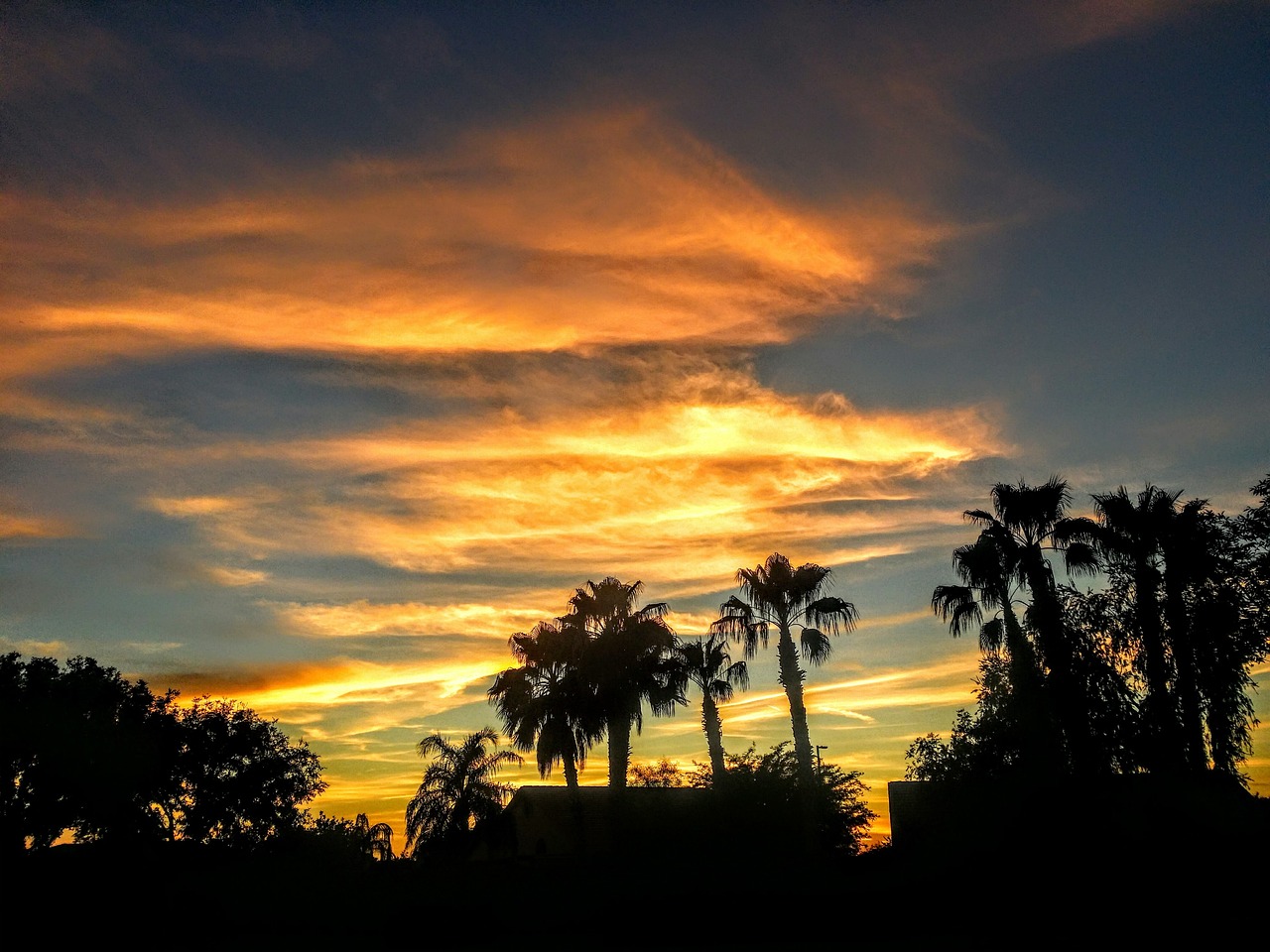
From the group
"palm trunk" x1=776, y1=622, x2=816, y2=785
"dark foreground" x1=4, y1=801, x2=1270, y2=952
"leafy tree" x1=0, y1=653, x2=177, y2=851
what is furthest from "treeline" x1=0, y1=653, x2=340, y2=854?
"palm trunk" x1=776, y1=622, x2=816, y2=785

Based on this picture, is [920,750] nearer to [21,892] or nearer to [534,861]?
[534,861]

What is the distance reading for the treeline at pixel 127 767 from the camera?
39500mm

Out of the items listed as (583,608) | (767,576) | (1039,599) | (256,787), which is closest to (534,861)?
(583,608)

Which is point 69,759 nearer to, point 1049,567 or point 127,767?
point 127,767

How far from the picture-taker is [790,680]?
38188 mm

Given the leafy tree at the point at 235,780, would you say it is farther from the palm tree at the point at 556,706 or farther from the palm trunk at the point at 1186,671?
the palm trunk at the point at 1186,671

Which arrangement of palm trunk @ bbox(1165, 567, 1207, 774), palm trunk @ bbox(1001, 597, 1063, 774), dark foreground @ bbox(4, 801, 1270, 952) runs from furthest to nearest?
palm trunk @ bbox(1165, 567, 1207, 774)
palm trunk @ bbox(1001, 597, 1063, 774)
dark foreground @ bbox(4, 801, 1270, 952)

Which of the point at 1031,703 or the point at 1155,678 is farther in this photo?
the point at 1155,678

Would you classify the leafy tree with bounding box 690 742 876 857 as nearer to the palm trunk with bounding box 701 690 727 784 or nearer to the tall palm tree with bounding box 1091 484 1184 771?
the palm trunk with bounding box 701 690 727 784

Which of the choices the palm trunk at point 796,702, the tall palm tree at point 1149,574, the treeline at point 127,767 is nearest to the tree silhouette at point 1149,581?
the tall palm tree at point 1149,574

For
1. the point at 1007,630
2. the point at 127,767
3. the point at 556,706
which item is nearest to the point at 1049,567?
the point at 1007,630

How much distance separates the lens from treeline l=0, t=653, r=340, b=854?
39.5 m

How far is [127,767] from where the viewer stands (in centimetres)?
4172

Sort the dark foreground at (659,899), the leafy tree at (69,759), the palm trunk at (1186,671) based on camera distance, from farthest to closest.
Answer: the leafy tree at (69,759) < the palm trunk at (1186,671) < the dark foreground at (659,899)
